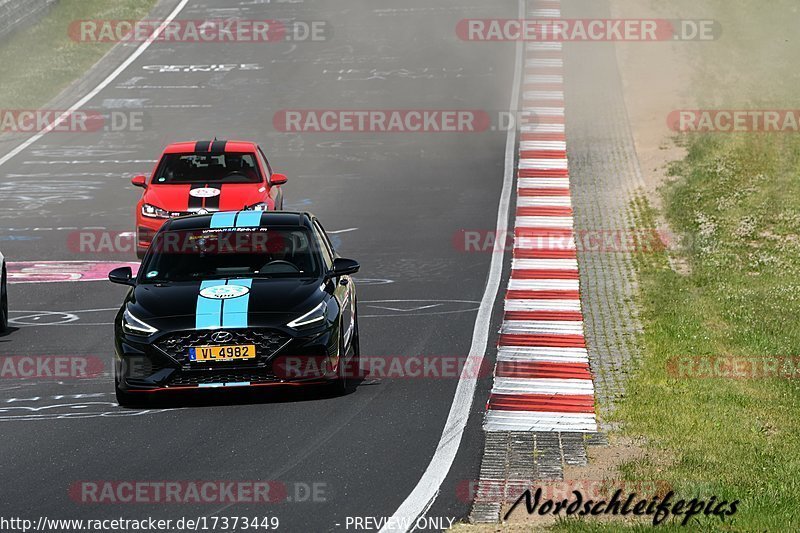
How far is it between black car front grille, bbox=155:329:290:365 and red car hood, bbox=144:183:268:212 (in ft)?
23.9

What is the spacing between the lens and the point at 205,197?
18.6 m

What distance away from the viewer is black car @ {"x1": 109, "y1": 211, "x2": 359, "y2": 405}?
11172mm

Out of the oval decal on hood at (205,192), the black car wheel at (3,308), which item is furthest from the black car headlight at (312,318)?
the oval decal on hood at (205,192)

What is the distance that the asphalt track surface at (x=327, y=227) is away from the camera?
9539mm

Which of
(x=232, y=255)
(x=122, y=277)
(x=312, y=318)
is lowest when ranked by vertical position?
(x=312, y=318)

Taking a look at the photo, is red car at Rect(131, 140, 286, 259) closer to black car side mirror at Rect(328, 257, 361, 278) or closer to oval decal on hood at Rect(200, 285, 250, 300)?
black car side mirror at Rect(328, 257, 361, 278)

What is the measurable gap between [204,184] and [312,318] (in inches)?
312

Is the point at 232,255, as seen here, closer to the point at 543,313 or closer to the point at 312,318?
the point at 312,318

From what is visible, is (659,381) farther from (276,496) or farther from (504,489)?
(276,496)

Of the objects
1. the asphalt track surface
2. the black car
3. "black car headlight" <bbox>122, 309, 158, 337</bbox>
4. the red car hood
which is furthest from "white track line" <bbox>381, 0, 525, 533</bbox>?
the red car hood

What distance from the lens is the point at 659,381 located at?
12227 millimetres

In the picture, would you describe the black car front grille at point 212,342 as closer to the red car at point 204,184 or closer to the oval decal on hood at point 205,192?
the red car at point 204,184

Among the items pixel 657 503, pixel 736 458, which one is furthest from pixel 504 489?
pixel 736 458

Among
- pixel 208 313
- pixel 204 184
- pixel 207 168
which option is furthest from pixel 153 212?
pixel 208 313
